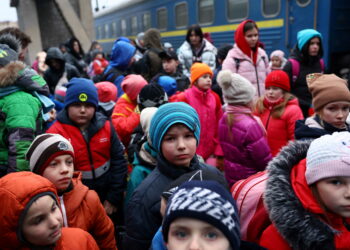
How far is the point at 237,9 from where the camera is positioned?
9.79 metres

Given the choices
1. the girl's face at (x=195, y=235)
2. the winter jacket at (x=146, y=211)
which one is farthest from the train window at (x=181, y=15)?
the girl's face at (x=195, y=235)

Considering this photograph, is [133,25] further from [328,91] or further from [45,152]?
[45,152]

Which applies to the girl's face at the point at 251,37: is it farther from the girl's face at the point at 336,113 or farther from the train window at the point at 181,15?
the train window at the point at 181,15

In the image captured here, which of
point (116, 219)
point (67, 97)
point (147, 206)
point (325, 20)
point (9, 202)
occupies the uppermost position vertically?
point (325, 20)

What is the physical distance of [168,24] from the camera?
44.1 feet

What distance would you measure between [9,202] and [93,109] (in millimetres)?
1551

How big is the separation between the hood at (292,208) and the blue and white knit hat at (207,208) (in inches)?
9.5

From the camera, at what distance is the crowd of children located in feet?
4.80

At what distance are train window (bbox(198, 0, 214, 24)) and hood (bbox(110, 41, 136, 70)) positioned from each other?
20.4 ft

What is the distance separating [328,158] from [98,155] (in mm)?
2063

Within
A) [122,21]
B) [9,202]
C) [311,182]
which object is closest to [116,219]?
[9,202]

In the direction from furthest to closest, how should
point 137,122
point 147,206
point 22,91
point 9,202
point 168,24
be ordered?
point 168,24 → point 137,122 → point 22,91 → point 147,206 → point 9,202

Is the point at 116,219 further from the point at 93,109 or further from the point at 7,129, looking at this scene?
the point at 7,129

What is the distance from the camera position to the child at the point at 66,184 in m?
2.29
